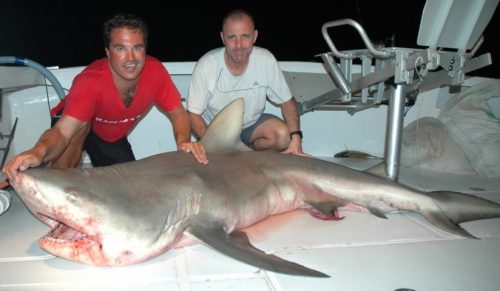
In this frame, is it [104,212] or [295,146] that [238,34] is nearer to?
[295,146]

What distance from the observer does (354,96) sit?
12.7 ft

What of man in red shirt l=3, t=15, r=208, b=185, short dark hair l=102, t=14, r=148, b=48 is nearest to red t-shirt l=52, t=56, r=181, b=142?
man in red shirt l=3, t=15, r=208, b=185

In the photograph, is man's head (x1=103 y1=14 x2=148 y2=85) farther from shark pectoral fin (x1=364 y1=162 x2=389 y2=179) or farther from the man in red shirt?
shark pectoral fin (x1=364 y1=162 x2=389 y2=179)

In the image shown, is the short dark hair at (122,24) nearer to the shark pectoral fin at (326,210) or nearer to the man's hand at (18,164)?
the man's hand at (18,164)

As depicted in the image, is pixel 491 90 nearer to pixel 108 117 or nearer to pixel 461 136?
pixel 461 136

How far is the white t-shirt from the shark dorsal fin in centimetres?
108

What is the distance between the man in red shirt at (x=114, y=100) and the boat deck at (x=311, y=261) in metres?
0.48

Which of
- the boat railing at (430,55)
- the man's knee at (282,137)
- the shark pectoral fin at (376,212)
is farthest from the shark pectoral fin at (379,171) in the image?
the man's knee at (282,137)

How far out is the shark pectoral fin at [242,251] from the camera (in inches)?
61.5

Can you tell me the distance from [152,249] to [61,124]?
1.11 metres

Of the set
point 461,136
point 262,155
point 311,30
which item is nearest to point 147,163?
point 262,155

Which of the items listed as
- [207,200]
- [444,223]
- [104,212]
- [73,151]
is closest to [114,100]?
[73,151]

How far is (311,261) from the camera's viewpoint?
71.4 inches

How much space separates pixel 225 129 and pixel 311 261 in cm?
81
